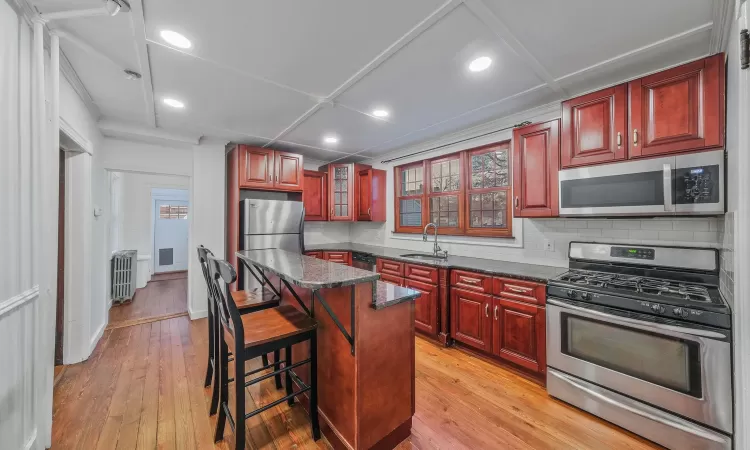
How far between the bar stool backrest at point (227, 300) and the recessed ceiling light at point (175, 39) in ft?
4.37

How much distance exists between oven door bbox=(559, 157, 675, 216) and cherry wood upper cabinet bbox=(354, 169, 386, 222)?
2.71m

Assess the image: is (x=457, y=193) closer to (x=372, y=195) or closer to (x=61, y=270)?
(x=372, y=195)

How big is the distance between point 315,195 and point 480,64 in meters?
3.31

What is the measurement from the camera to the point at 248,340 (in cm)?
147

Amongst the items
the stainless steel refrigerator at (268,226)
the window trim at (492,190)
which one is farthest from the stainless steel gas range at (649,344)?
the stainless steel refrigerator at (268,226)

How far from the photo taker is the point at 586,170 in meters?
2.15

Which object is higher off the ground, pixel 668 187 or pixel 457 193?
pixel 457 193

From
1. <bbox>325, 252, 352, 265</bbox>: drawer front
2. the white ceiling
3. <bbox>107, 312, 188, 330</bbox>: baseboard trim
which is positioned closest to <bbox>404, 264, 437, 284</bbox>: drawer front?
<bbox>325, 252, 352, 265</bbox>: drawer front

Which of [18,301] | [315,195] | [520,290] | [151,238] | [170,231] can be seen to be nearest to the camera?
[18,301]

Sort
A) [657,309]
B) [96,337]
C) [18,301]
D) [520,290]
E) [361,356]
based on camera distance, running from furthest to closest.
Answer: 1. [96,337]
2. [520,290]
3. [657,309]
4. [361,356]
5. [18,301]

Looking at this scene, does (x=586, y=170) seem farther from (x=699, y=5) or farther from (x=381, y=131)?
(x=381, y=131)

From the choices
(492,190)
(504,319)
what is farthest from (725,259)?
(492,190)

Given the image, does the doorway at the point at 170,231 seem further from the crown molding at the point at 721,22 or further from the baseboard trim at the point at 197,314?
the crown molding at the point at 721,22

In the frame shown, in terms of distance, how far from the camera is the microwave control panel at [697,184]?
5.46ft
